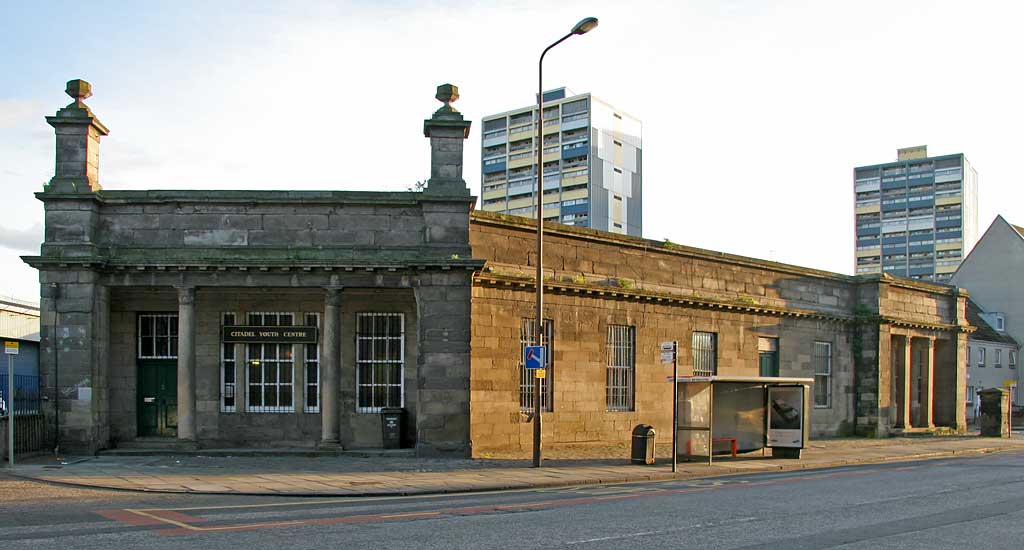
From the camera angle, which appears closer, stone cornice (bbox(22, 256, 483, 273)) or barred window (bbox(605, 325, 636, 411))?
stone cornice (bbox(22, 256, 483, 273))

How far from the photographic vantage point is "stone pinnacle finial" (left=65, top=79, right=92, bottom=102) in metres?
22.9

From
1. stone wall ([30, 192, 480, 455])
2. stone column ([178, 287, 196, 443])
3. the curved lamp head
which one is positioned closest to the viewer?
the curved lamp head

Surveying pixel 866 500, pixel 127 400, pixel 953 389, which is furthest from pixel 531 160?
pixel 866 500

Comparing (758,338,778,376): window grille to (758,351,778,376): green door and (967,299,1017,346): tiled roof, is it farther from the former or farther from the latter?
(967,299,1017,346): tiled roof

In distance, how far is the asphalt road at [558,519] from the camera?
36.4 feet

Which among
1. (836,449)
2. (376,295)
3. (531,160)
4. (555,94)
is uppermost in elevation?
(555,94)

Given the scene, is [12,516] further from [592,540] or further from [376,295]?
[376,295]

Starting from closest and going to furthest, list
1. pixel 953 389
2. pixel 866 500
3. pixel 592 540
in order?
pixel 592 540, pixel 866 500, pixel 953 389

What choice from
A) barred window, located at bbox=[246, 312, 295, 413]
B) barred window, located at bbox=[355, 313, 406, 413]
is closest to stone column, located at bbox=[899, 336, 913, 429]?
barred window, located at bbox=[355, 313, 406, 413]

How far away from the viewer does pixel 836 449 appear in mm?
30344

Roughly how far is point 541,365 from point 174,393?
9783mm

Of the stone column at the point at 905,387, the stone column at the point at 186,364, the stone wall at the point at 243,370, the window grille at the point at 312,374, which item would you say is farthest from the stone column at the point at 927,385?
the stone column at the point at 186,364

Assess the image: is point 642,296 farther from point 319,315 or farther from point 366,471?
point 366,471

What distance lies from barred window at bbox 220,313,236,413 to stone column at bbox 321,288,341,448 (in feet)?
9.16
